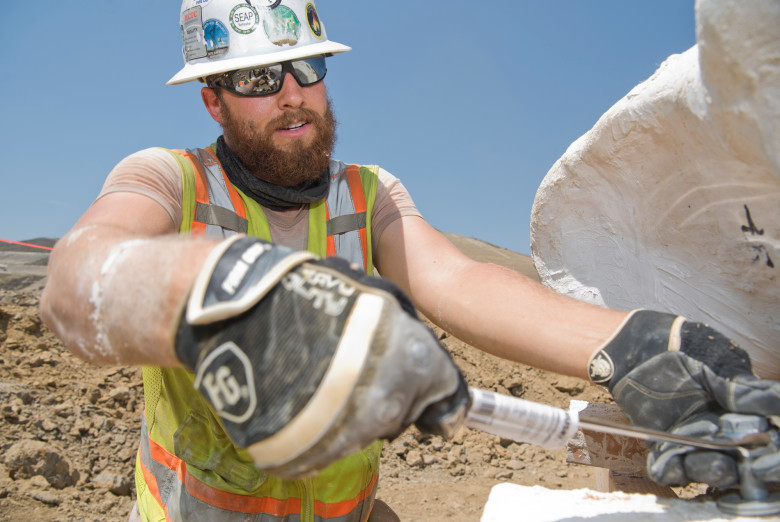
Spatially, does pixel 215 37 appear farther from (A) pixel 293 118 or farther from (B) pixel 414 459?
(B) pixel 414 459

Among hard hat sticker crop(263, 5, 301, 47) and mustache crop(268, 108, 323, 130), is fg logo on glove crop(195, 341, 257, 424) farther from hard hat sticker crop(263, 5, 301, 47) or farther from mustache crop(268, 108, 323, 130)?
hard hat sticker crop(263, 5, 301, 47)

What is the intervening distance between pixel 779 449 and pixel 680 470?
20 centimetres

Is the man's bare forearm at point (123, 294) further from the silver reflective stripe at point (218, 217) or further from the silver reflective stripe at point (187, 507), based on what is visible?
the silver reflective stripe at point (187, 507)

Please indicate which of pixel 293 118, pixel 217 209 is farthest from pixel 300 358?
pixel 293 118

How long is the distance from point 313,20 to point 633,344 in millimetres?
1844

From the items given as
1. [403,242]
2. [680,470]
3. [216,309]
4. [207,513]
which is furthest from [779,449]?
[207,513]

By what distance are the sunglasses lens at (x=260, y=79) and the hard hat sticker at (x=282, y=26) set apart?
126 mm

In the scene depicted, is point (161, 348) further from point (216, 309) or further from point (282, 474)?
point (282, 474)

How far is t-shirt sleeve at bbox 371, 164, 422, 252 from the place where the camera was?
2.21 meters

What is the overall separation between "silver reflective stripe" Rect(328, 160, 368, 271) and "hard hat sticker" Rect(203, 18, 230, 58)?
0.65 m

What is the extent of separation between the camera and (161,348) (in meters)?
0.94

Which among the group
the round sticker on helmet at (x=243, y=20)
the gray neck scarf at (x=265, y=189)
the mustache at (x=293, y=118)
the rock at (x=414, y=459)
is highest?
the round sticker on helmet at (x=243, y=20)

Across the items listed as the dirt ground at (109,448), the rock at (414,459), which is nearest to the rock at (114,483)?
the dirt ground at (109,448)

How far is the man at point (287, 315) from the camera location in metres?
0.86
